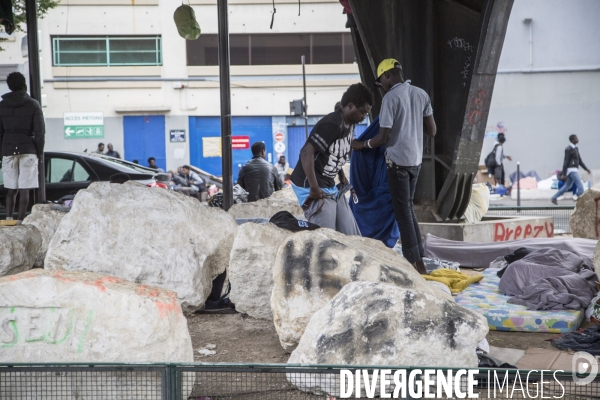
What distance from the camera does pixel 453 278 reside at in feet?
19.8

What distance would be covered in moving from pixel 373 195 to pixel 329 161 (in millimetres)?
1427

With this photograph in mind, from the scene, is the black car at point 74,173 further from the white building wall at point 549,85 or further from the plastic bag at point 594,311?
the white building wall at point 549,85

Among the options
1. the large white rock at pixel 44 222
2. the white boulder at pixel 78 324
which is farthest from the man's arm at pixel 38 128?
the white boulder at pixel 78 324

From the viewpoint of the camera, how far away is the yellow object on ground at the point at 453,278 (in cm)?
586

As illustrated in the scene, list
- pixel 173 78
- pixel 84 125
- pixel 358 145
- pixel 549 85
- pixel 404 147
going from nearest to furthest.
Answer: pixel 404 147 < pixel 358 145 < pixel 549 85 < pixel 84 125 < pixel 173 78

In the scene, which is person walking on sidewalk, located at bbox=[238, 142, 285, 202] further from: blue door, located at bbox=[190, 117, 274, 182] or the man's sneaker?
blue door, located at bbox=[190, 117, 274, 182]

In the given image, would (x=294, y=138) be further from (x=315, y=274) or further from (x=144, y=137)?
(x=315, y=274)

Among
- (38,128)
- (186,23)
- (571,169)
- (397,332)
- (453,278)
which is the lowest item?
(453,278)

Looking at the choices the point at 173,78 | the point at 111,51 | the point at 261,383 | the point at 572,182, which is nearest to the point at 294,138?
the point at 173,78

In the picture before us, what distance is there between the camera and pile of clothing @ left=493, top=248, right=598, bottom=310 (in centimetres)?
524

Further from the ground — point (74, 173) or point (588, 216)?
point (74, 173)

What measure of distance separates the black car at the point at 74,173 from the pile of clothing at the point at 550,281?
24.7 ft

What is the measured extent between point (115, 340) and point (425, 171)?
580cm

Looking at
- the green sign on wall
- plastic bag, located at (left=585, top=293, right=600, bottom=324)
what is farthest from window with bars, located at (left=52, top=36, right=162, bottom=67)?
plastic bag, located at (left=585, top=293, right=600, bottom=324)
